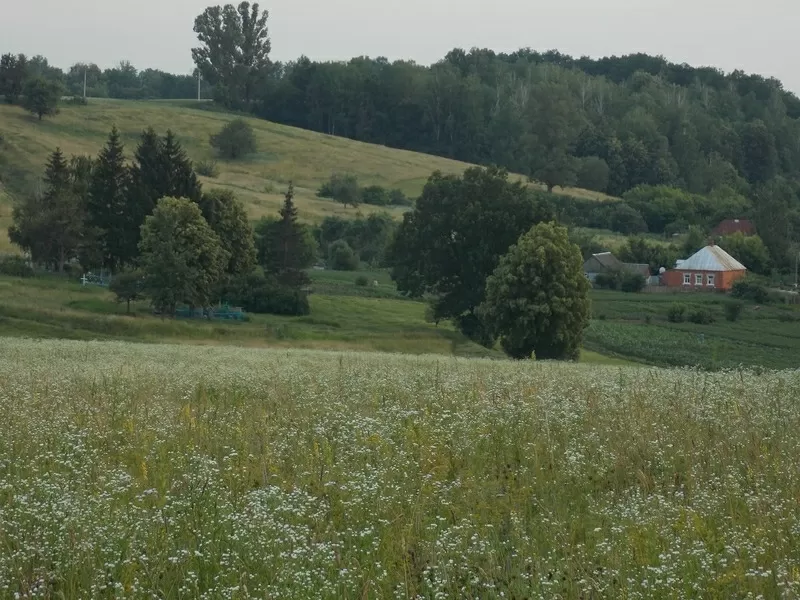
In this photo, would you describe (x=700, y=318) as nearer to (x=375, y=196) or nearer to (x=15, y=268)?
(x=15, y=268)

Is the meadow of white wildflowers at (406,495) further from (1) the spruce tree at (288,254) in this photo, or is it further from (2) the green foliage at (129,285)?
(1) the spruce tree at (288,254)

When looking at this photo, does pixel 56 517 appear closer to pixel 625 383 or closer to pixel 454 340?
pixel 625 383

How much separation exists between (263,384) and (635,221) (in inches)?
5314

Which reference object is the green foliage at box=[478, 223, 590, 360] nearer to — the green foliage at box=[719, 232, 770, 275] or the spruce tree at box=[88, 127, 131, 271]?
the spruce tree at box=[88, 127, 131, 271]

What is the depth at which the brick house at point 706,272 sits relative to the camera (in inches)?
4099

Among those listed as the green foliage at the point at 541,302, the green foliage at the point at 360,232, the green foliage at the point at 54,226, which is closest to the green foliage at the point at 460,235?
the green foliage at the point at 541,302

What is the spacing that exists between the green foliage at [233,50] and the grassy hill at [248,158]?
1131 centimetres

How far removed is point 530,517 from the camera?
720cm

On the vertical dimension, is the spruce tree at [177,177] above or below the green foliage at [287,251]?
above

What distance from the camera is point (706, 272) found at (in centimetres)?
10550

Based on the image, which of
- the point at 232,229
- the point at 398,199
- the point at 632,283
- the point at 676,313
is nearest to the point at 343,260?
the point at 232,229

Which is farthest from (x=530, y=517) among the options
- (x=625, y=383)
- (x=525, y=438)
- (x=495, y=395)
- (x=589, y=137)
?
(x=589, y=137)

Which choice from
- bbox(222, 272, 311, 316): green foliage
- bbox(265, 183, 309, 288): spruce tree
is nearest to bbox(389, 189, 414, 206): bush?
bbox(265, 183, 309, 288): spruce tree

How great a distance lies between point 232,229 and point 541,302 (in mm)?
30007
